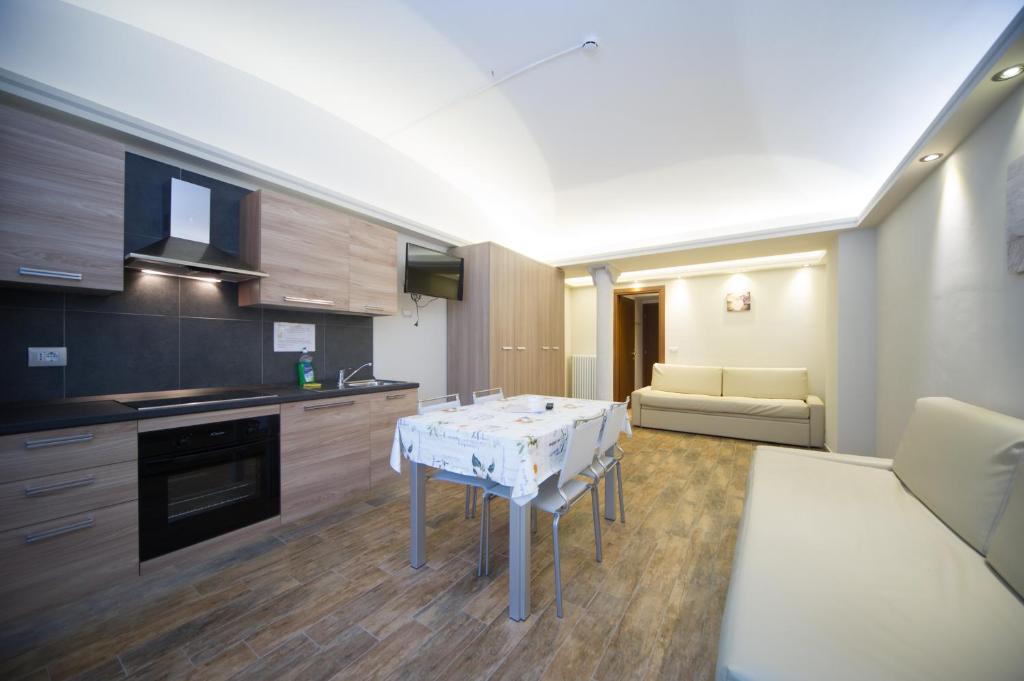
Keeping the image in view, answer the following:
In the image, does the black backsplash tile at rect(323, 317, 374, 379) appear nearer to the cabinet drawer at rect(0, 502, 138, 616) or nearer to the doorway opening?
the cabinet drawer at rect(0, 502, 138, 616)

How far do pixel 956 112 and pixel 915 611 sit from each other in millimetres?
2184

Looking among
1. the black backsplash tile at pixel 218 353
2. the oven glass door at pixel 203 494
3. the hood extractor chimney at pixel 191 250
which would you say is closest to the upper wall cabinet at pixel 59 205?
the hood extractor chimney at pixel 191 250

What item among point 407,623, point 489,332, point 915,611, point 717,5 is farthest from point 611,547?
point 717,5

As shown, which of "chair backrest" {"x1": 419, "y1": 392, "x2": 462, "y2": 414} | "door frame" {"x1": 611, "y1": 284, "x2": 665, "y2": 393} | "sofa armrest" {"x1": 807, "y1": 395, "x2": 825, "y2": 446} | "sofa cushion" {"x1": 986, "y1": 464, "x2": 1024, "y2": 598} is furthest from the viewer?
"door frame" {"x1": 611, "y1": 284, "x2": 665, "y2": 393}

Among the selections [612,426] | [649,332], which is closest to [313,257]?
[612,426]

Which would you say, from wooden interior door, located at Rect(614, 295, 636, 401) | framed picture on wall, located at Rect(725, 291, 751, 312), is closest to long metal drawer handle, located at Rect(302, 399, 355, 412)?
wooden interior door, located at Rect(614, 295, 636, 401)

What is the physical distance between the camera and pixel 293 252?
2.60 meters

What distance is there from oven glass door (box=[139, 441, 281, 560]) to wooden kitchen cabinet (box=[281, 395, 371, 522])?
0.30ft

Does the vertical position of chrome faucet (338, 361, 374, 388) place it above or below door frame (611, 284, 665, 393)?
below

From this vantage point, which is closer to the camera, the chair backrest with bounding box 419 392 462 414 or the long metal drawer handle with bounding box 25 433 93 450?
the long metal drawer handle with bounding box 25 433 93 450

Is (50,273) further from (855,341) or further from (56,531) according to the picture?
(855,341)

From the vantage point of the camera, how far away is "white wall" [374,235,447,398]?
11.7ft

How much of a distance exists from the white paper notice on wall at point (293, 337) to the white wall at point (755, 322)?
213 inches

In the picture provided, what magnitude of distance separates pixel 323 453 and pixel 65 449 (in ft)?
3.95
